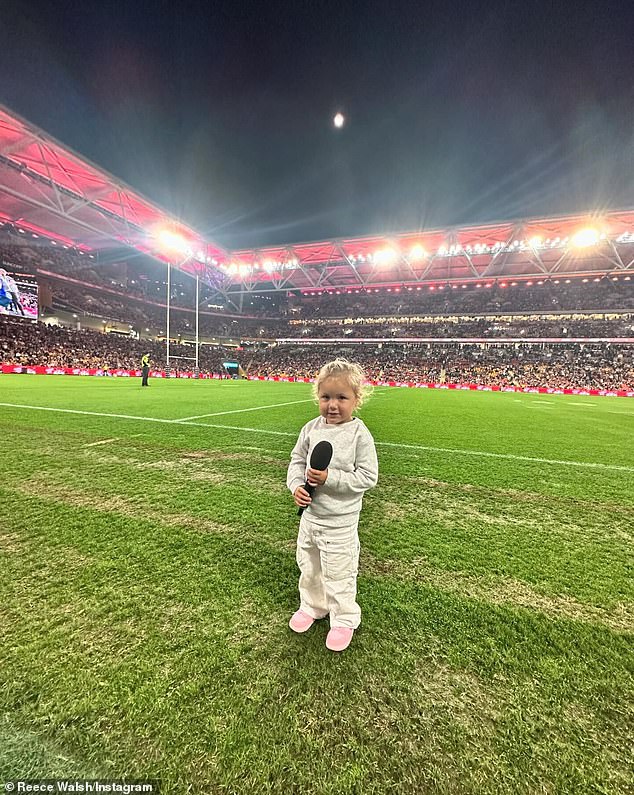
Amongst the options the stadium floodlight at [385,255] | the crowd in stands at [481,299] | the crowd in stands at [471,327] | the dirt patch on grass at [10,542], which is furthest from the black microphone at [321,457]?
the crowd in stands at [481,299]

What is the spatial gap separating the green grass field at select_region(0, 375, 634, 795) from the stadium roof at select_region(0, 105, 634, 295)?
27.7m

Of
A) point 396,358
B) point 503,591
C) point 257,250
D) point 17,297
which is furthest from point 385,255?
point 503,591

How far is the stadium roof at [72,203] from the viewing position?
22.0 meters

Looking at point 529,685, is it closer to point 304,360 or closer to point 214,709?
point 214,709

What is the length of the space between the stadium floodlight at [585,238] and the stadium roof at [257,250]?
7cm

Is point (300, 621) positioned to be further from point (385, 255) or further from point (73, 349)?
point (385, 255)

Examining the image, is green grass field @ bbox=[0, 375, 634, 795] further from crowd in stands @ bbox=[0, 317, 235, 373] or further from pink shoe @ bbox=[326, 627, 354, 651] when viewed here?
crowd in stands @ bbox=[0, 317, 235, 373]

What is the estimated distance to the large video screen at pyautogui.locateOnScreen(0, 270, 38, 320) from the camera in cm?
2772

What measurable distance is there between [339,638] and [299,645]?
0.17 m

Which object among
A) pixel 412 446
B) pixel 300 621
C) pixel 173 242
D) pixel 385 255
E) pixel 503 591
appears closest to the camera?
pixel 300 621

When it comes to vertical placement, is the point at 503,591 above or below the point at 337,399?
below

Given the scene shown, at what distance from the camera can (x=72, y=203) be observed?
28609mm

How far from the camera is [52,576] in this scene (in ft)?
6.10

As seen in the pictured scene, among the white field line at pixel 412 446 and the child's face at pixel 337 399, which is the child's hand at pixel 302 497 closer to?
the child's face at pixel 337 399
